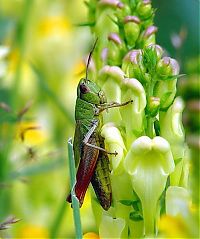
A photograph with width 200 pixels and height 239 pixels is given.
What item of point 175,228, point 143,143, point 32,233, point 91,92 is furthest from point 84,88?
point 32,233

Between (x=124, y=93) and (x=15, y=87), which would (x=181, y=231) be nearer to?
(x=124, y=93)

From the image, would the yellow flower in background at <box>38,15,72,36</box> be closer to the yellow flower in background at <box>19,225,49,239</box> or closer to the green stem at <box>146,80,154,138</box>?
the yellow flower in background at <box>19,225,49,239</box>

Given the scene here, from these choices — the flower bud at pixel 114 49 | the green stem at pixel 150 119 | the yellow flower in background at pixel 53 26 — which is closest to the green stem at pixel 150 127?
the green stem at pixel 150 119

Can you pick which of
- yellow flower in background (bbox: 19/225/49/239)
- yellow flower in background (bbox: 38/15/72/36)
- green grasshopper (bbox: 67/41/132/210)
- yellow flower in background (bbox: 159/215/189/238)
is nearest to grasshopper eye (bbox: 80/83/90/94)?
green grasshopper (bbox: 67/41/132/210)

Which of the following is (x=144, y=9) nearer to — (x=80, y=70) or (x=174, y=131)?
(x=174, y=131)

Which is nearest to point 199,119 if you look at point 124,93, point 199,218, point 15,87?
point 124,93

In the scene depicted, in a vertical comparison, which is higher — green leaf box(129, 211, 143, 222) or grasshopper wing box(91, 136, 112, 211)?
grasshopper wing box(91, 136, 112, 211)
